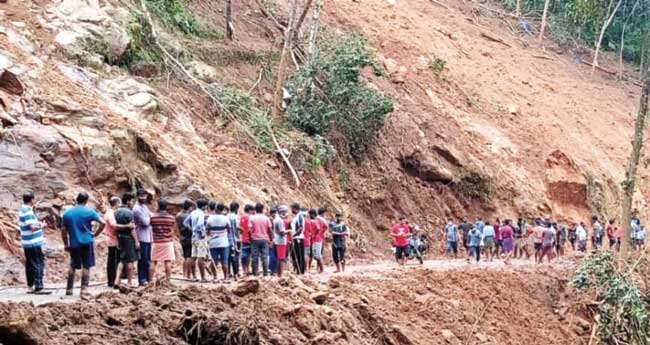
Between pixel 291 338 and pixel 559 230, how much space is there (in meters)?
17.3

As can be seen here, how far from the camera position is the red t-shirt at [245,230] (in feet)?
45.7

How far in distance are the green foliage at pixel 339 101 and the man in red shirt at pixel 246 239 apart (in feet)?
28.5

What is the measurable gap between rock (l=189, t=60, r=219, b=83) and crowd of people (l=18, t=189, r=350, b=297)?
6923 mm

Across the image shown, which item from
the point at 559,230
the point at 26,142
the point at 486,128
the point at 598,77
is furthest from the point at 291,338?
the point at 598,77

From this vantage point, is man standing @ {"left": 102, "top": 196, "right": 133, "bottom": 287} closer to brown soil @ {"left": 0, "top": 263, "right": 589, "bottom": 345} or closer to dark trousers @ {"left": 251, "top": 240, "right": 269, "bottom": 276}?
brown soil @ {"left": 0, "top": 263, "right": 589, "bottom": 345}

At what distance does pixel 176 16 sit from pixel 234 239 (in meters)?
11.3

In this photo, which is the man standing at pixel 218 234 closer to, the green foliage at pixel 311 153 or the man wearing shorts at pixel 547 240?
the green foliage at pixel 311 153

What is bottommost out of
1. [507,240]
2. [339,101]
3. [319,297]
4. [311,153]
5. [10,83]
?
[507,240]

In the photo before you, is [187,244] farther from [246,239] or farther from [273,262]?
[273,262]

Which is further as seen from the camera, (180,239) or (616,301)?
(616,301)

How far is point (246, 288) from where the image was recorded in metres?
10.9

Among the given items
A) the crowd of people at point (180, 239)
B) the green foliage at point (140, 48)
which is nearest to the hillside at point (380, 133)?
the green foliage at point (140, 48)

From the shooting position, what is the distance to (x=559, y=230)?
25.6 meters

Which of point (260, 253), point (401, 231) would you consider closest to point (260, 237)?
point (260, 253)
